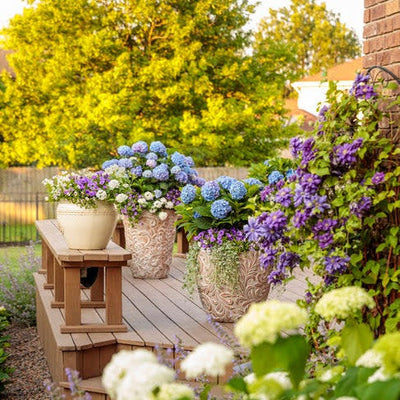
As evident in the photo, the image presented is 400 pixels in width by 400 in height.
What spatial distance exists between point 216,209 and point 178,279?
9.27 ft

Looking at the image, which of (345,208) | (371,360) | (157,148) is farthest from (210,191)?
(371,360)

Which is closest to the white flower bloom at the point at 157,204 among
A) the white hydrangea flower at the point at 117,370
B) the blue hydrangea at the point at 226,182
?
the blue hydrangea at the point at 226,182

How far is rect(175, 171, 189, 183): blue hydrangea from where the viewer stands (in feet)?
26.1

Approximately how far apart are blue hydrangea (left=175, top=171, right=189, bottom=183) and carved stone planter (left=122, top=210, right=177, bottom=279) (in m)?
0.35

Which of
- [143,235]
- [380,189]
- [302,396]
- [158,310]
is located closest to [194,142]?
[143,235]

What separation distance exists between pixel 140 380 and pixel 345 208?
8.04ft

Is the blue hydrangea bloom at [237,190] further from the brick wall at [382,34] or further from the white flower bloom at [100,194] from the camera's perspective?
the brick wall at [382,34]

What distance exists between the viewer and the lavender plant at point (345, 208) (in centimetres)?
377

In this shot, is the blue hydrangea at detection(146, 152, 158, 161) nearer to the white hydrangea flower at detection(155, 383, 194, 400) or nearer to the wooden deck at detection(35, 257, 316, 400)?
the wooden deck at detection(35, 257, 316, 400)

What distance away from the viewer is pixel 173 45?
1633 cm

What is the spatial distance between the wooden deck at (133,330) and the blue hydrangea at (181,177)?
44.3 inches

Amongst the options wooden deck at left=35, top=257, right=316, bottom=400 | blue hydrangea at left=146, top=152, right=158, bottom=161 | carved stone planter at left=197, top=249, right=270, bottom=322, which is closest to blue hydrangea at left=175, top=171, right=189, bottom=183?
blue hydrangea at left=146, top=152, right=158, bottom=161

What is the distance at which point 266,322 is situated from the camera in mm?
1750

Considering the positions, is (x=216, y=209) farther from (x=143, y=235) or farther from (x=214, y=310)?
(x=143, y=235)
